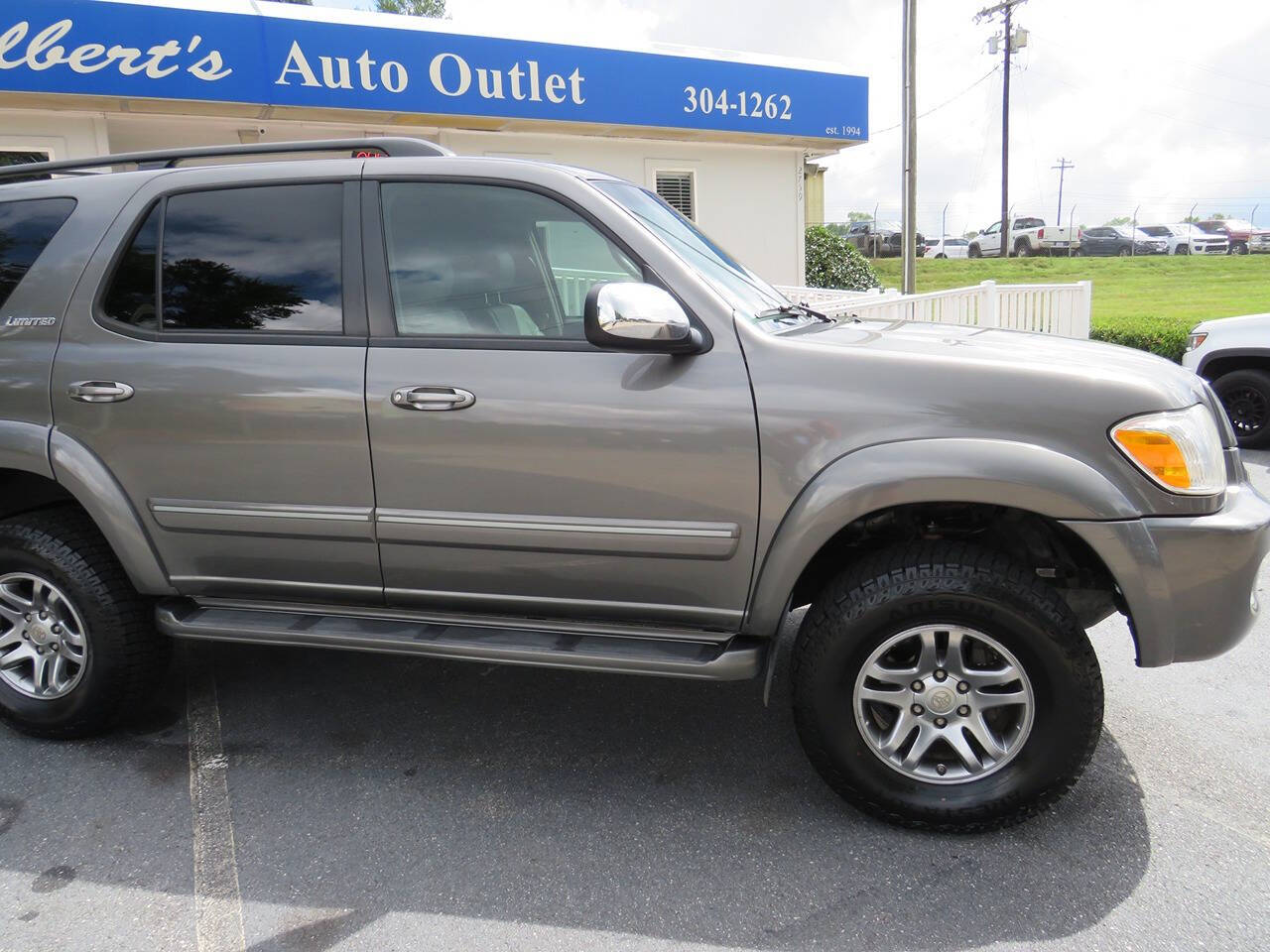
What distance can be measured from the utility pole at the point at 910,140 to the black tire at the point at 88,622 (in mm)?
10994

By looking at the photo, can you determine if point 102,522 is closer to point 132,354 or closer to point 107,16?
point 132,354

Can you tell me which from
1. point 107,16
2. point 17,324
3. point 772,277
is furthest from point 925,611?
point 772,277

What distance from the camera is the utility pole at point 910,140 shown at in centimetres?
1210

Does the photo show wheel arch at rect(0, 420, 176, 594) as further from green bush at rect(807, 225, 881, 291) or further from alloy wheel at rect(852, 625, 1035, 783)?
green bush at rect(807, 225, 881, 291)

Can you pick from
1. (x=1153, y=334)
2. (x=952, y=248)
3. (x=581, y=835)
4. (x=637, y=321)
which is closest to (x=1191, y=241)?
(x=952, y=248)

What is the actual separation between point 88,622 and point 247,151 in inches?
69.4

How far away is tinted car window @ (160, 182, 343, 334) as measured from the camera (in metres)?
3.14

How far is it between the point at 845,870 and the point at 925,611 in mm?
766

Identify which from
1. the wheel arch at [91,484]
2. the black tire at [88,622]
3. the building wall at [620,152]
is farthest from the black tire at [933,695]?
the building wall at [620,152]

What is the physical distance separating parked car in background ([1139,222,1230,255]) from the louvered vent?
30784 millimetres

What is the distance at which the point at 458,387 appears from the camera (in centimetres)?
291

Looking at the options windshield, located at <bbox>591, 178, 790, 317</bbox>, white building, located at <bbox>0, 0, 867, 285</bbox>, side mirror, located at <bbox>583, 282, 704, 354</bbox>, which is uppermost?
white building, located at <bbox>0, 0, 867, 285</bbox>

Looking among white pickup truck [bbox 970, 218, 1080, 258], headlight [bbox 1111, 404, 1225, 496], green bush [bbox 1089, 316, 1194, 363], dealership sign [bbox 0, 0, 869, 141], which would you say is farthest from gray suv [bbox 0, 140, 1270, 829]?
white pickup truck [bbox 970, 218, 1080, 258]

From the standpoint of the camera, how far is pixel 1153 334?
11.5 meters
